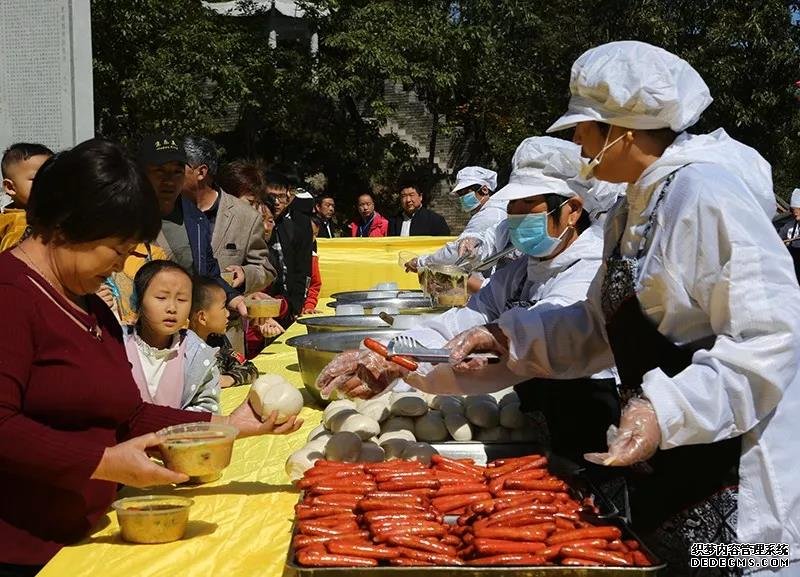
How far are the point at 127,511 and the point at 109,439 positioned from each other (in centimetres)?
18

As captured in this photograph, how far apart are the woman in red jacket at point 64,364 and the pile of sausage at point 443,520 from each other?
406 mm

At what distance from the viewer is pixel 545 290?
3.17 m

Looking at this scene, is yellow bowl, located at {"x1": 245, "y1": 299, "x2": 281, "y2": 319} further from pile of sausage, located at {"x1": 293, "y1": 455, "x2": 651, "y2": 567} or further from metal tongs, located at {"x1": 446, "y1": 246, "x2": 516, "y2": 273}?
pile of sausage, located at {"x1": 293, "y1": 455, "x2": 651, "y2": 567}

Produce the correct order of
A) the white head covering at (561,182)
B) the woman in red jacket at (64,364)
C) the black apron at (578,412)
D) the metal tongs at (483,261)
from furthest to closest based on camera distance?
the metal tongs at (483,261) → the white head covering at (561,182) → the black apron at (578,412) → the woman in red jacket at (64,364)

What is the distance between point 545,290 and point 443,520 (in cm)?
119

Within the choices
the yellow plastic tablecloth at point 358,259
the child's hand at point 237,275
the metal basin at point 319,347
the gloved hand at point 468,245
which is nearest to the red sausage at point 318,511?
the metal basin at point 319,347

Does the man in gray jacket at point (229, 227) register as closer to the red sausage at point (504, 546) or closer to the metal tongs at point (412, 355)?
the metal tongs at point (412, 355)

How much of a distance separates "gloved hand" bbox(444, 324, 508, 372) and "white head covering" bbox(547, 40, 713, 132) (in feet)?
2.45

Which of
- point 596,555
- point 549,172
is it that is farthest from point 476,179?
point 596,555

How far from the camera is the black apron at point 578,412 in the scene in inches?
110

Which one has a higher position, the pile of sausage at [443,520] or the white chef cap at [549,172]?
the white chef cap at [549,172]

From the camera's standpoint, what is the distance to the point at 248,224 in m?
5.61

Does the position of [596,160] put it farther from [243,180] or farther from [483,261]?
[243,180]

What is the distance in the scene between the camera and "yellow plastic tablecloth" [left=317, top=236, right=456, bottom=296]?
9.87 metres
